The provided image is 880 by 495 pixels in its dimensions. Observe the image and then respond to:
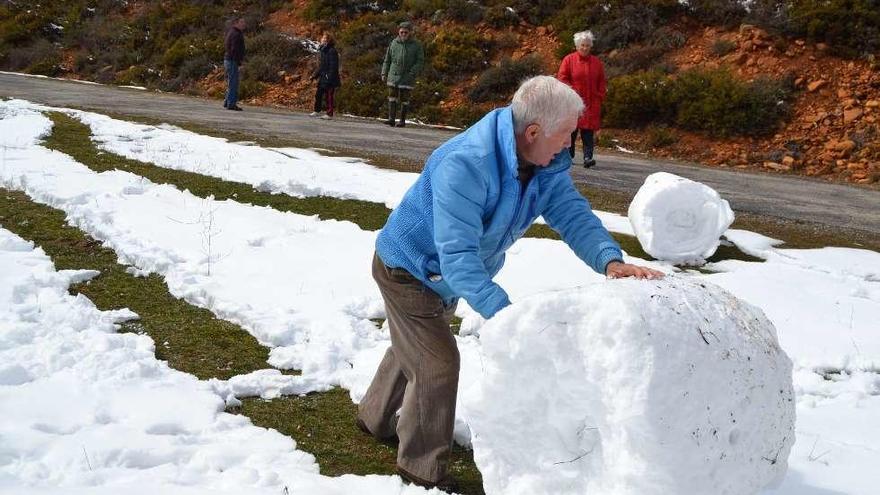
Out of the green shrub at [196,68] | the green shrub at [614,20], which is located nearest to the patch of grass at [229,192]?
the green shrub at [614,20]

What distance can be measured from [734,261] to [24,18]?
31569 millimetres

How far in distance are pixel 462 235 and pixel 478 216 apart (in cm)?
10

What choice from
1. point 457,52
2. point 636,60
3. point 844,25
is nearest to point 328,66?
point 457,52

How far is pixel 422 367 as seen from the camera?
3.45 m

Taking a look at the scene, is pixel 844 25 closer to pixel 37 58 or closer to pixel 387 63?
pixel 387 63

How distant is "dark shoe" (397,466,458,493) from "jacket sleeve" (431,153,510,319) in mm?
893

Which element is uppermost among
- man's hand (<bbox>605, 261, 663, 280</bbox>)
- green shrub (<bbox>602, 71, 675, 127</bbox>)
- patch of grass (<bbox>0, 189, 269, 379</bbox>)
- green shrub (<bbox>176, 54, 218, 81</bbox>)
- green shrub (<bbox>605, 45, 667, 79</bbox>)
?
green shrub (<bbox>605, 45, 667, 79</bbox>)

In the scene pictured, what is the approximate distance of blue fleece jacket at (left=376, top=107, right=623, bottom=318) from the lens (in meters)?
3.03

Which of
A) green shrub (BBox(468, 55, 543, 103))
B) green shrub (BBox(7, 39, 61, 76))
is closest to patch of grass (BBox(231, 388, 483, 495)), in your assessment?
green shrub (BBox(468, 55, 543, 103))

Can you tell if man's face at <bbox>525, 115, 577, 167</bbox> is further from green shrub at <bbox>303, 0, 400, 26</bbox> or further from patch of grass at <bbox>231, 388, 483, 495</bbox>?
green shrub at <bbox>303, 0, 400, 26</bbox>

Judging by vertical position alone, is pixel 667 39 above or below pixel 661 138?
above

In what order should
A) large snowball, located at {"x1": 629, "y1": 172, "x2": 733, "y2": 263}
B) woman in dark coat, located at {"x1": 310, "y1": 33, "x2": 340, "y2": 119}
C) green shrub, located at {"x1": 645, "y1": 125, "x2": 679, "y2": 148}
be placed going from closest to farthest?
large snowball, located at {"x1": 629, "y1": 172, "x2": 733, "y2": 263}
green shrub, located at {"x1": 645, "y1": 125, "x2": 679, "y2": 148}
woman in dark coat, located at {"x1": 310, "y1": 33, "x2": 340, "y2": 119}

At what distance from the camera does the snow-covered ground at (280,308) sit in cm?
358

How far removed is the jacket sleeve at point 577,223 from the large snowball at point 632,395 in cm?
52
